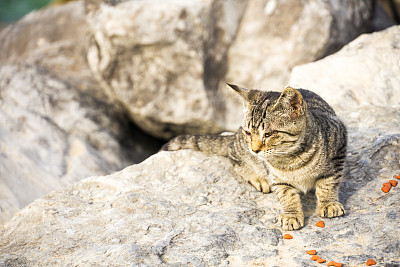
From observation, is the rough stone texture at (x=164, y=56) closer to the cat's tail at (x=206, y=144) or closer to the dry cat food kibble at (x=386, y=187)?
the cat's tail at (x=206, y=144)

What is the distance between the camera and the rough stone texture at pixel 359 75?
4.72 meters

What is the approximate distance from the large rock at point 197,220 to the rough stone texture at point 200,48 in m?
2.17

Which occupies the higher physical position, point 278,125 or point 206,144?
point 278,125

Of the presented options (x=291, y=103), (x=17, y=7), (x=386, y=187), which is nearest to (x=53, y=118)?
(x=291, y=103)

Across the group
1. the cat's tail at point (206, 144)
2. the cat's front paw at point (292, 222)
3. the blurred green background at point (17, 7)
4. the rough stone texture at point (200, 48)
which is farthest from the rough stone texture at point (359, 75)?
the blurred green background at point (17, 7)

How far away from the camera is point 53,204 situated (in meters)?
3.50

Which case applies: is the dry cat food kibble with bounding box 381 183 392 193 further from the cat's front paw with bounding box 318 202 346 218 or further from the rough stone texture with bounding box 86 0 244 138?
the rough stone texture with bounding box 86 0 244 138

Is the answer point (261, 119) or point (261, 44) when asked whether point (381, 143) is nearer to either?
point (261, 119)

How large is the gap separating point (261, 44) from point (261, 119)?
10.7 ft

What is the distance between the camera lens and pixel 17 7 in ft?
39.4

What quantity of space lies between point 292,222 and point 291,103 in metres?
0.85

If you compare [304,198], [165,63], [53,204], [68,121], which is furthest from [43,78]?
[304,198]

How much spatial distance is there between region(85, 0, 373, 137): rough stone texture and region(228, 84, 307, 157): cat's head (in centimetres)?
288

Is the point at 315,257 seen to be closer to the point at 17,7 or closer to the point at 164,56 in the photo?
the point at 164,56
